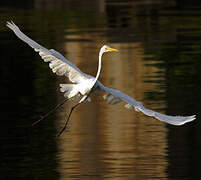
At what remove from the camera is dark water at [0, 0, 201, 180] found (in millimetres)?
15352

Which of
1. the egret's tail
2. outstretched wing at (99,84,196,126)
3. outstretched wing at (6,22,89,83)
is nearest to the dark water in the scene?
outstretched wing at (99,84,196,126)

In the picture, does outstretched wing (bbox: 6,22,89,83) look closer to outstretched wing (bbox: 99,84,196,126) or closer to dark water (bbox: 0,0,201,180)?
outstretched wing (bbox: 99,84,196,126)

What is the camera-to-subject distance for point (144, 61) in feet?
98.3

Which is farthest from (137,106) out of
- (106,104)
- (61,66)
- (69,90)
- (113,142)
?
(106,104)

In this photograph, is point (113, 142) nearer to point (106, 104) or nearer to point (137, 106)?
point (137, 106)

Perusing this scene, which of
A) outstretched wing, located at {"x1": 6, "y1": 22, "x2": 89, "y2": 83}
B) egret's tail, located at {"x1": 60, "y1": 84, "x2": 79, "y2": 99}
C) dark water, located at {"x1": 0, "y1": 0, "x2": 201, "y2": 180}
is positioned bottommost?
dark water, located at {"x1": 0, "y1": 0, "x2": 201, "y2": 180}

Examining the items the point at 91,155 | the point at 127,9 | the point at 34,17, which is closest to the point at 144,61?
the point at 91,155

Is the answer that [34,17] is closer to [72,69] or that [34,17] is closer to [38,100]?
[38,100]

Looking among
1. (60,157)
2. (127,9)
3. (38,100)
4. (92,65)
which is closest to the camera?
(60,157)

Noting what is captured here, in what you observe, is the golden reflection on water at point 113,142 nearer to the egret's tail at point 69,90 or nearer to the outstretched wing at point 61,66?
the egret's tail at point 69,90

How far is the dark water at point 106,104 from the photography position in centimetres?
1535

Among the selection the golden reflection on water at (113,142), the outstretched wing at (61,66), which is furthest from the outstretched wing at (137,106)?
the golden reflection on water at (113,142)

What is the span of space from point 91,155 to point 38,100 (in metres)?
7.25

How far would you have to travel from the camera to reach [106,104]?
2242 cm
